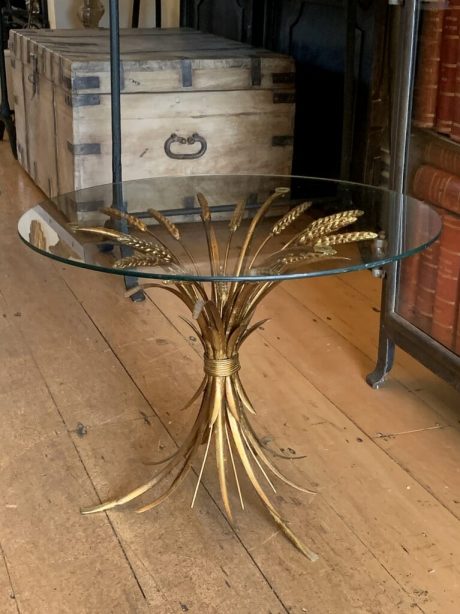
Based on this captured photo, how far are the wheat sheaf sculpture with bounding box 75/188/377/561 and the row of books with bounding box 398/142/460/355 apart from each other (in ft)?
1.08

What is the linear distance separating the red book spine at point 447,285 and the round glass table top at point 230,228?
0.20m

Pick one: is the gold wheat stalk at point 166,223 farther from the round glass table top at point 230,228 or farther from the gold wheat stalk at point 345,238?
the gold wheat stalk at point 345,238

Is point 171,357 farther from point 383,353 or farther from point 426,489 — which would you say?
point 426,489

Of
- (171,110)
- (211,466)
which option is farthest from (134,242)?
(171,110)

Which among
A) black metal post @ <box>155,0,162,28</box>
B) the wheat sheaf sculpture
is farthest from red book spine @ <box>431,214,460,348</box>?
black metal post @ <box>155,0,162,28</box>

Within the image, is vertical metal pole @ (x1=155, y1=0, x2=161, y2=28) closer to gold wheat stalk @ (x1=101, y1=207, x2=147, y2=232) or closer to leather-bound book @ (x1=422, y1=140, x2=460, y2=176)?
leather-bound book @ (x1=422, y1=140, x2=460, y2=176)

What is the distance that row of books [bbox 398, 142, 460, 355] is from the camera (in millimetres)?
1685

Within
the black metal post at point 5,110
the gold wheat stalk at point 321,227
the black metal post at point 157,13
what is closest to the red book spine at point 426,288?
the gold wheat stalk at point 321,227

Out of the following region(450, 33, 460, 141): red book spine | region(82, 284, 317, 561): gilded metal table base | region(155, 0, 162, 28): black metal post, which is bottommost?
region(82, 284, 317, 561): gilded metal table base

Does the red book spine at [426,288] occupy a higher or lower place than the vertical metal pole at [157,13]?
lower

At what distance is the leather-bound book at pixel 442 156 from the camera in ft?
5.46

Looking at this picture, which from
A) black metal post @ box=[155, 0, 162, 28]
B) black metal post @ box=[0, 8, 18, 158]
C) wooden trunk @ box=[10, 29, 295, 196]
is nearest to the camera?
wooden trunk @ box=[10, 29, 295, 196]

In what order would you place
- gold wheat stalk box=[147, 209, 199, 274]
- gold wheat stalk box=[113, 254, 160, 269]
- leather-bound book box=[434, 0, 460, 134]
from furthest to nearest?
leather-bound book box=[434, 0, 460, 134], gold wheat stalk box=[147, 209, 199, 274], gold wheat stalk box=[113, 254, 160, 269]

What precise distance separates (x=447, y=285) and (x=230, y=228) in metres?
0.55
